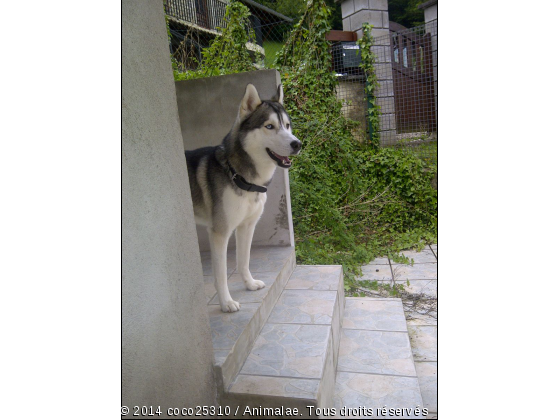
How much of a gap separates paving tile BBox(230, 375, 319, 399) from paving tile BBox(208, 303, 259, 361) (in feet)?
0.59

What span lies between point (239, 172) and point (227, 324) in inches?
38.8

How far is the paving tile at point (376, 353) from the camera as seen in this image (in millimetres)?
2352

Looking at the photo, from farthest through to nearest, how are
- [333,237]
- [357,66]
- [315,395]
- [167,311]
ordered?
1. [357,66]
2. [333,237]
3. [315,395]
4. [167,311]

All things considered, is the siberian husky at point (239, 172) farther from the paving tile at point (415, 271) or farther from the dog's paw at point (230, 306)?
the paving tile at point (415, 271)

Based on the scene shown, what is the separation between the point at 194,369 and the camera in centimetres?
158

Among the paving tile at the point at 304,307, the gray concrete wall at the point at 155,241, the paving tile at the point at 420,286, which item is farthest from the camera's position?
the paving tile at the point at 420,286

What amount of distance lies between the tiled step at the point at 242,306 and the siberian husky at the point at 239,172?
13 cm

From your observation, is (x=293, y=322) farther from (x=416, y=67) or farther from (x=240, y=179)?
(x=416, y=67)

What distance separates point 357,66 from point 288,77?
1.33 metres

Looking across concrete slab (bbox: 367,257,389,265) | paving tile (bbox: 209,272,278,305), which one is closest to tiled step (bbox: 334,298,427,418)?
paving tile (bbox: 209,272,278,305)

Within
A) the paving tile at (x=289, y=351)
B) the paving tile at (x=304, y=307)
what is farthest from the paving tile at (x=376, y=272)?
the paving tile at (x=289, y=351)

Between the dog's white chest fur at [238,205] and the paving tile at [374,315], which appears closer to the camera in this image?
the dog's white chest fur at [238,205]
